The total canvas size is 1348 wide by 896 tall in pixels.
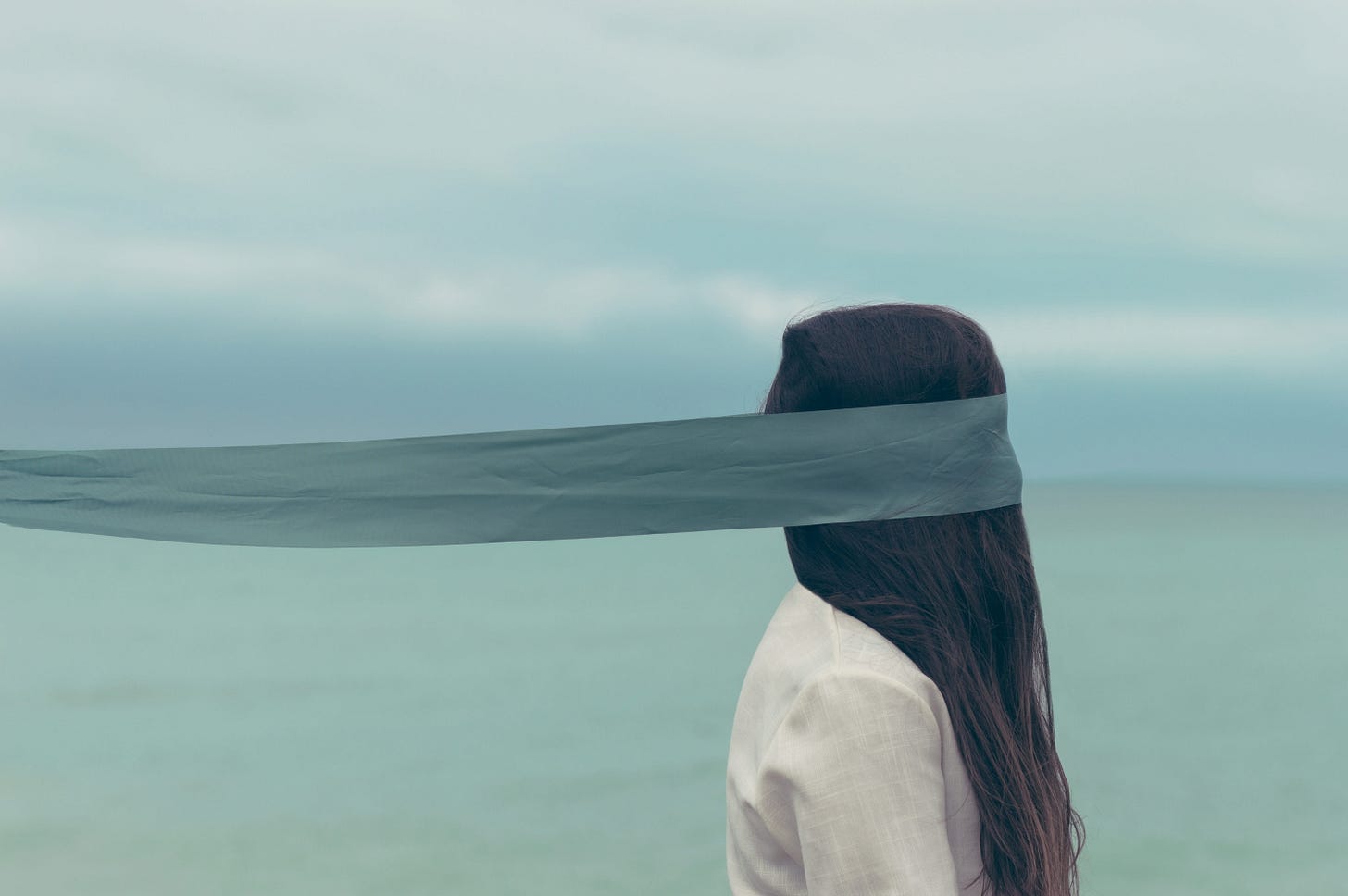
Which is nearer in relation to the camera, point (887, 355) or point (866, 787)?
point (866, 787)

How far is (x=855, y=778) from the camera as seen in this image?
859 millimetres

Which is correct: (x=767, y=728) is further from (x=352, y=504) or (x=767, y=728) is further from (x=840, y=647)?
(x=352, y=504)

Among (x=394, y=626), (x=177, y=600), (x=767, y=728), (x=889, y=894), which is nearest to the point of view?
(x=889, y=894)

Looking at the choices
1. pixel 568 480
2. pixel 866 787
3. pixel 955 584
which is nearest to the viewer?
pixel 866 787

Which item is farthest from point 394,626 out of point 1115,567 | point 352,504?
point 352,504

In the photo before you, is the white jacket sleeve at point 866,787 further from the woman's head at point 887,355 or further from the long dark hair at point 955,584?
the woman's head at point 887,355

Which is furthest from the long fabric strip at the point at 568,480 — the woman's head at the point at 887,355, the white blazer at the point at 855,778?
the white blazer at the point at 855,778

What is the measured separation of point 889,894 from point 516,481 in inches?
19.4

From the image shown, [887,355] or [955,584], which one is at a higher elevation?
[887,355]

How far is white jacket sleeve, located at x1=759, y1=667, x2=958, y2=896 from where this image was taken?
852 mm

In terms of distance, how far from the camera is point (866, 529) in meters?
1.00

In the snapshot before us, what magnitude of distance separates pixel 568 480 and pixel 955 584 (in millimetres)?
367

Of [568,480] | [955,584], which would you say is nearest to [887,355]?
[955,584]

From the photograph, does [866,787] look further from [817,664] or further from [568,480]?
[568,480]
